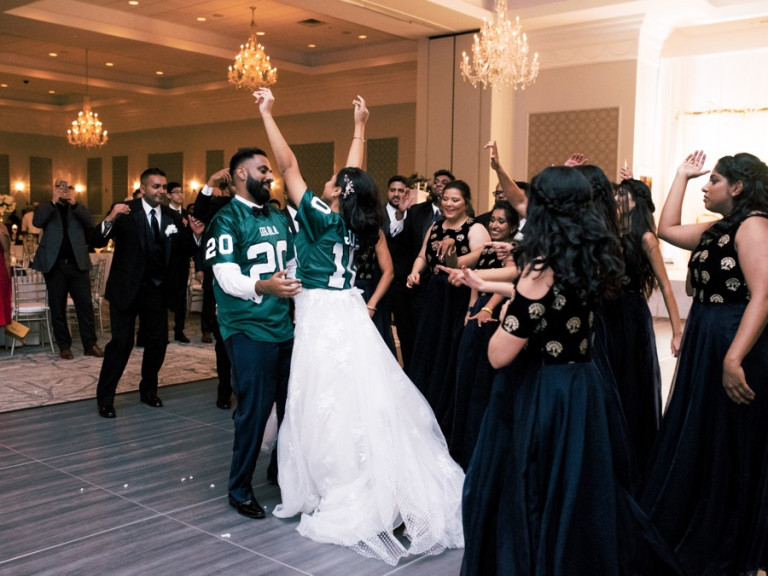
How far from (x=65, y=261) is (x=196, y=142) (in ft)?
37.1

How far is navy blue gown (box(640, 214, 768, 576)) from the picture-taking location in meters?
3.01

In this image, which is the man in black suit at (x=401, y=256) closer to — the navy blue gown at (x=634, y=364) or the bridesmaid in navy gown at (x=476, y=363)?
the bridesmaid in navy gown at (x=476, y=363)

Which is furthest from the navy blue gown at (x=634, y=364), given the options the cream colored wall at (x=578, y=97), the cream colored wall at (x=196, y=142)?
the cream colored wall at (x=196, y=142)

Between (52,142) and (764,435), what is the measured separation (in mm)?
21880

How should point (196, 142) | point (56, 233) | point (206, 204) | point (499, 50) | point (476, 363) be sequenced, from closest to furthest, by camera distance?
point (476, 363), point (206, 204), point (56, 233), point (499, 50), point (196, 142)

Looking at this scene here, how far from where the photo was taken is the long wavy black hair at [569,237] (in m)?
2.40

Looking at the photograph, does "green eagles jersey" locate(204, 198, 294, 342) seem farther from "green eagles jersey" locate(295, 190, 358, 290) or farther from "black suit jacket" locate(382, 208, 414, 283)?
"black suit jacket" locate(382, 208, 414, 283)

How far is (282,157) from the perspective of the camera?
3457 mm

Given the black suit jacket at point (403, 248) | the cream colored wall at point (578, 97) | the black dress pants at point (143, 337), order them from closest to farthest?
the black dress pants at point (143, 337) < the black suit jacket at point (403, 248) < the cream colored wall at point (578, 97)

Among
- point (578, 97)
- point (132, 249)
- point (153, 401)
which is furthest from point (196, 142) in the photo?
point (153, 401)

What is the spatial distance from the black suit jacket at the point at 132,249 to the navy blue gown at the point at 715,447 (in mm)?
3722

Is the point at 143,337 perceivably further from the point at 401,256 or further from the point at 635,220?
the point at 635,220

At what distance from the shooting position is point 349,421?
3459 mm

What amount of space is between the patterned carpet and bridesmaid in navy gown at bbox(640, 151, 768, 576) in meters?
4.52
